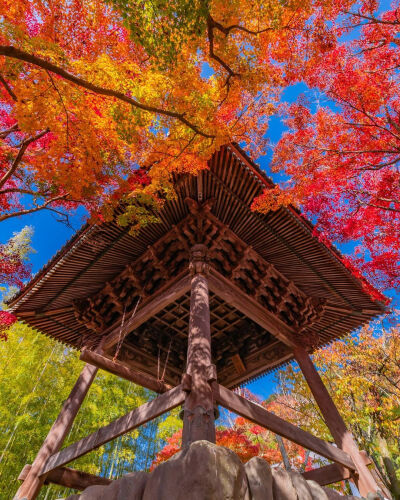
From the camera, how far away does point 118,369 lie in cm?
536

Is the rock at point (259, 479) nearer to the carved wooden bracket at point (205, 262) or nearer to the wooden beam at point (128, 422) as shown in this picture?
the wooden beam at point (128, 422)

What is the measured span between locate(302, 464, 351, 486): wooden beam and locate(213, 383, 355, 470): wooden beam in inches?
21.8

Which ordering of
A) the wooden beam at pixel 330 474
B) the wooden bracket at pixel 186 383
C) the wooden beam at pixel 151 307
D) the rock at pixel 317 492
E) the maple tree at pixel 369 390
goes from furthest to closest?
the maple tree at pixel 369 390 < the wooden beam at pixel 151 307 < the wooden beam at pixel 330 474 < the wooden bracket at pixel 186 383 < the rock at pixel 317 492

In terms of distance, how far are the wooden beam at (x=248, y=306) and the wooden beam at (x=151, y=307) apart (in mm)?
540

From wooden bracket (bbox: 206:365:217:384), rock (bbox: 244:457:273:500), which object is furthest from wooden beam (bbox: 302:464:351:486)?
rock (bbox: 244:457:273:500)

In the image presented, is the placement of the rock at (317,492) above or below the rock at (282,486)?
below

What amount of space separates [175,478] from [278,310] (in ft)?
17.9

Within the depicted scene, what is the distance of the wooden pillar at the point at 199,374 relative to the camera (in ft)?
10.5

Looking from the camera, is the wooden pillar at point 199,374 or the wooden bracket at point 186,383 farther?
the wooden bracket at point 186,383

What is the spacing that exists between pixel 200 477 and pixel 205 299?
3150 millimetres

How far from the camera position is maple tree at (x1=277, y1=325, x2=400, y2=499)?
31.6ft

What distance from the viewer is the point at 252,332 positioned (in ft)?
25.9

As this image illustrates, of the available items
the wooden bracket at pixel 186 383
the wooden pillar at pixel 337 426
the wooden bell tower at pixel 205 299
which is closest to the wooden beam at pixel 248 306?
the wooden bell tower at pixel 205 299

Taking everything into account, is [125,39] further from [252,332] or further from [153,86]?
[252,332]
